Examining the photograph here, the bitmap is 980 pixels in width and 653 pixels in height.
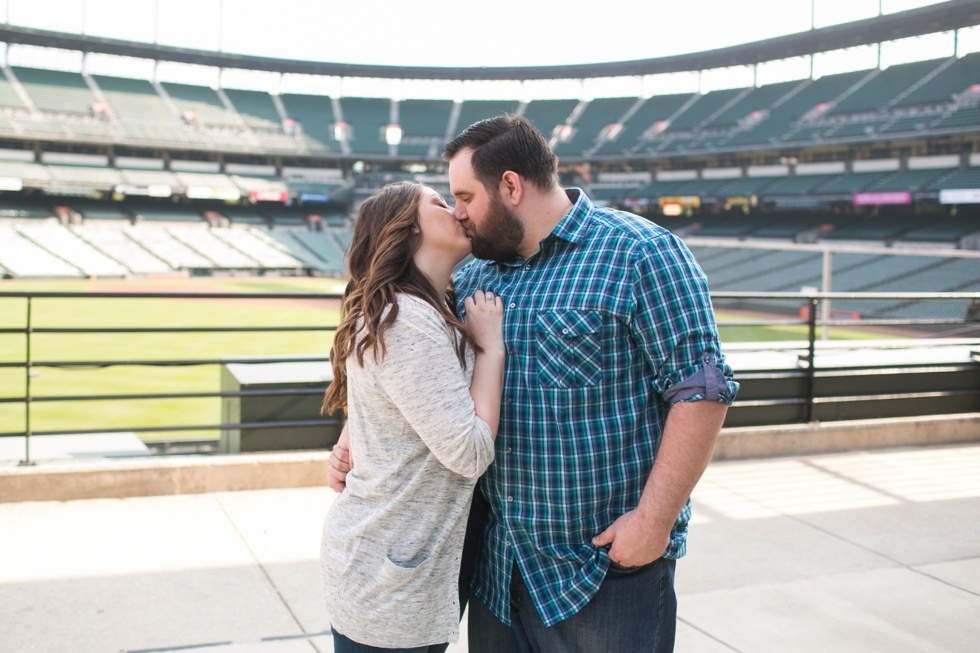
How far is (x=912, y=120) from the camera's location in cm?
3847

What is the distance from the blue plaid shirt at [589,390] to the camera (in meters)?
1.86

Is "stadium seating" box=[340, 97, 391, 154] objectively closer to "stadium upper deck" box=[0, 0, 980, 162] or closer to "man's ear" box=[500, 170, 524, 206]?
"stadium upper deck" box=[0, 0, 980, 162]

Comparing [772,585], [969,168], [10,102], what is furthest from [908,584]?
[10,102]

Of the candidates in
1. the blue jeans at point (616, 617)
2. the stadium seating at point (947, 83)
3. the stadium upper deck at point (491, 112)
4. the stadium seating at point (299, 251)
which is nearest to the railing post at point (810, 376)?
the blue jeans at point (616, 617)

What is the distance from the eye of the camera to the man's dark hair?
195cm

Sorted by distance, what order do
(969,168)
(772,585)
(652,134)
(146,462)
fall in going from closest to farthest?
(772,585), (146,462), (969,168), (652,134)

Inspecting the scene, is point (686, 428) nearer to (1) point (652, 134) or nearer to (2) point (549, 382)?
(2) point (549, 382)

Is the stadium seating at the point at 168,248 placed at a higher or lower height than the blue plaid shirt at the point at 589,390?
higher

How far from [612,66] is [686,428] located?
182 ft

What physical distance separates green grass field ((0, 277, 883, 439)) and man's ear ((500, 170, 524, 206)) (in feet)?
20.0

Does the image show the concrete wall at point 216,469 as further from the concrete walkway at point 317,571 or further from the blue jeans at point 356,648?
the blue jeans at point 356,648

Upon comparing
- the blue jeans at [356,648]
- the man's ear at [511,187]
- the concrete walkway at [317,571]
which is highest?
the man's ear at [511,187]

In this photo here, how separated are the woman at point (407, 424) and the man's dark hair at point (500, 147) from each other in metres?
0.13

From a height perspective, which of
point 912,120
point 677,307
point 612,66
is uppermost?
point 612,66
